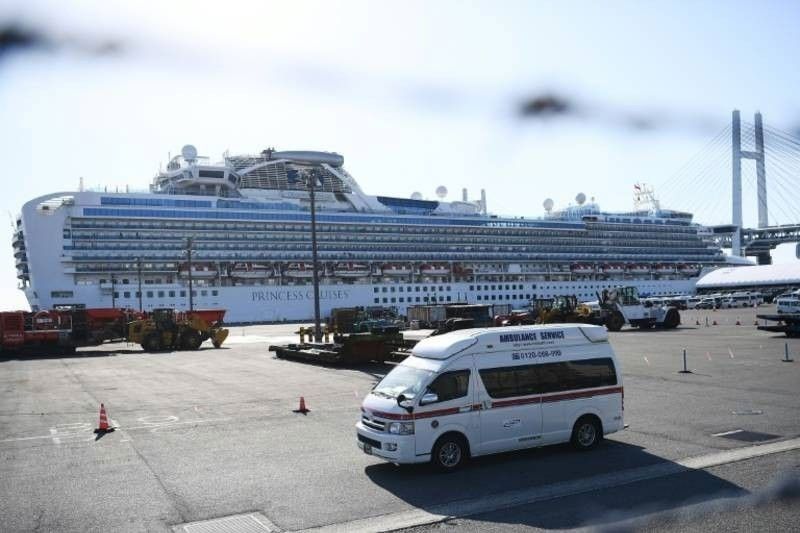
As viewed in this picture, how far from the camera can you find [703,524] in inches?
281

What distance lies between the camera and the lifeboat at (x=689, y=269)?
110 metres

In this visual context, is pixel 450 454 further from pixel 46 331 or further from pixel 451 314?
pixel 46 331

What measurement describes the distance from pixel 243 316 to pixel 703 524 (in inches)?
2801

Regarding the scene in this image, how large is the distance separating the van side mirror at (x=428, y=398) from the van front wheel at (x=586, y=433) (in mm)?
2702

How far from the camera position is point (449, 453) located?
10023 mm

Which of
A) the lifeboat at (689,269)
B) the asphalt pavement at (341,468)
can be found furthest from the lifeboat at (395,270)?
the asphalt pavement at (341,468)

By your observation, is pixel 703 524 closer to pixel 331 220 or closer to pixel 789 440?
pixel 789 440

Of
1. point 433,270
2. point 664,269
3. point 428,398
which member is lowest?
point 428,398

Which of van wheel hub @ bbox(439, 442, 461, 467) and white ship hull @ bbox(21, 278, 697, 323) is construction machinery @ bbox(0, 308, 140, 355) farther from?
van wheel hub @ bbox(439, 442, 461, 467)

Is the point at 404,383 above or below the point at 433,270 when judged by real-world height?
below

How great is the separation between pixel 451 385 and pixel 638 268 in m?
102

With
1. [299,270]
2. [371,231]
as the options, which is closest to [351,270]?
[371,231]

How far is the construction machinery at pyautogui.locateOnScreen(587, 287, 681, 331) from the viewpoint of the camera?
139 ft

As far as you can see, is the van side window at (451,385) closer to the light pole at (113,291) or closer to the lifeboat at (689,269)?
the light pole at (113,291)
